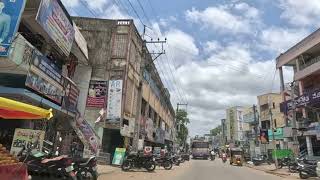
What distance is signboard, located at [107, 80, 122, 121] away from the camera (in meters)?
29.2

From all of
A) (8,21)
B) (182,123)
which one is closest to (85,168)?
(8,21)

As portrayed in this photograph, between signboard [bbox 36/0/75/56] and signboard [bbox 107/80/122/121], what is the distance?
27.4ft

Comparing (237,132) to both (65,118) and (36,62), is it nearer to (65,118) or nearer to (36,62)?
(65,118)

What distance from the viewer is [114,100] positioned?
29.5 metres

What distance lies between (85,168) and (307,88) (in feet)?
116

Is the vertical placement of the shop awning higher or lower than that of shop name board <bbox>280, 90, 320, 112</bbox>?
lower

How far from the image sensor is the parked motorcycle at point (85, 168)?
43.3ft

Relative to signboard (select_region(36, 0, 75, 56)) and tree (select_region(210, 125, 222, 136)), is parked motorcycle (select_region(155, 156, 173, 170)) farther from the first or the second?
tree (select_region(210, 125, 222, 136))

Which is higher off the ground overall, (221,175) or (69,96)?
(69,96)

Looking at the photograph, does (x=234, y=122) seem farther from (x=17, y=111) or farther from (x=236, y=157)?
(x=17, y=111)

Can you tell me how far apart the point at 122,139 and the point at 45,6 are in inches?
662

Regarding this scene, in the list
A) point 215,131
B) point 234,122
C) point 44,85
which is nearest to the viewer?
point 44,85

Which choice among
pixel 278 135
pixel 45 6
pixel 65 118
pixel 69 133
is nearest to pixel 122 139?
pixel 69 133

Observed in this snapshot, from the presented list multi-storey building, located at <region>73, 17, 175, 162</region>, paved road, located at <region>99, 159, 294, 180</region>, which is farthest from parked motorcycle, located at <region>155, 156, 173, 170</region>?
multi-storey building, located at <region>73, 17, 175, 162</region>
